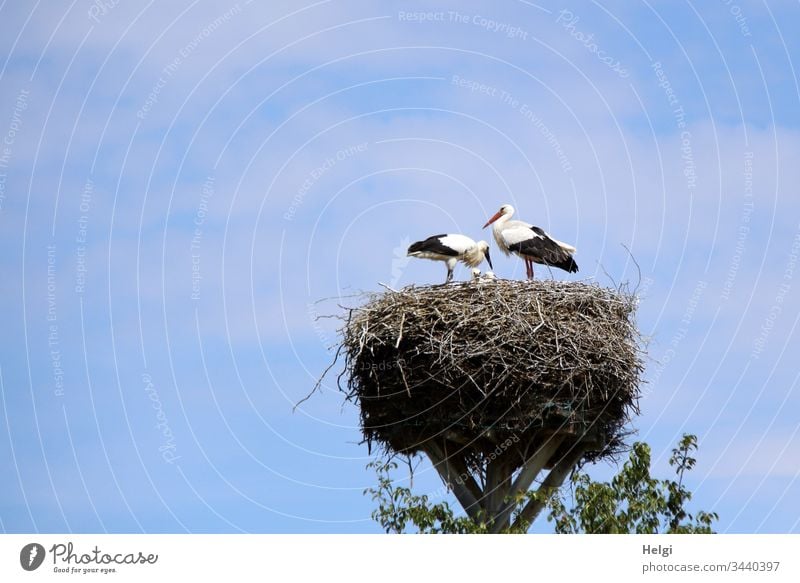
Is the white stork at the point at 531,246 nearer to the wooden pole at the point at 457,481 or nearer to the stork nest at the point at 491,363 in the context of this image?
the stork nest at the point at 491,363

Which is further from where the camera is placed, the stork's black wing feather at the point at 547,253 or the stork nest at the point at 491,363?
the stork's black wing feather at the point at 547,253

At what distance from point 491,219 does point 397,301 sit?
5196 millimetres

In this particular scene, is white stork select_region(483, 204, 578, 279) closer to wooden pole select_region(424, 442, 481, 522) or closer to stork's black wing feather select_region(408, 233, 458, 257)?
stork's black wing feather select_region(408, 233, 458, 257)

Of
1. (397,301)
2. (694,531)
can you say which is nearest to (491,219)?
(397,301)

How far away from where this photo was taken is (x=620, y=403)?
18.8 m

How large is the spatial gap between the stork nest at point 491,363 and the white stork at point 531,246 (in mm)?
2333

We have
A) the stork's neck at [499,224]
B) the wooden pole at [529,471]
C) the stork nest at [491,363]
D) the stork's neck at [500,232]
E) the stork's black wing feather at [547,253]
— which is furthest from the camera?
the stork's neck at [499,224]

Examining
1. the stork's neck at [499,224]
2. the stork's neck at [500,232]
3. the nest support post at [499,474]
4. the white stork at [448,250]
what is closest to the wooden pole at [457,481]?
the nest support post at [499,474]

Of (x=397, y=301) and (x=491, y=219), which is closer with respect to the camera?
(x=397, y=301)

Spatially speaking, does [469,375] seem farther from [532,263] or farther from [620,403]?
[532,263]

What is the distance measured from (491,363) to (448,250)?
3749mm

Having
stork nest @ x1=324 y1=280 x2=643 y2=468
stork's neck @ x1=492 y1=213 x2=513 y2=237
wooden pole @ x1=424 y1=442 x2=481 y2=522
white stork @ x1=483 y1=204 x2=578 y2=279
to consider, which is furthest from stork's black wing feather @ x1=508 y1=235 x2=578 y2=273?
wooden pole @ x1=424 y1=442 x2=481 y2=522

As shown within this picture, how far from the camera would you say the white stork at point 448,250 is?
838 inches
